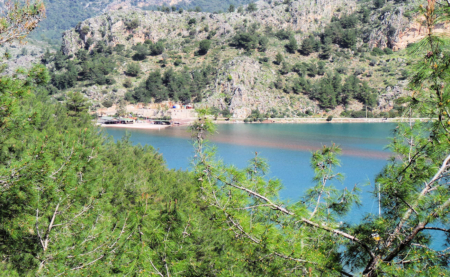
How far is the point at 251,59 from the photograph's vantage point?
61406mm

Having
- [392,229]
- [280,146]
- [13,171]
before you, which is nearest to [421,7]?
[392,229]

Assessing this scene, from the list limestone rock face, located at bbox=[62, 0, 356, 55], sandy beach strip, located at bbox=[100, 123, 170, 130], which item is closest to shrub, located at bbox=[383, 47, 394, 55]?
limestone rock face, located at bbox=[62, 0, 356, 55]

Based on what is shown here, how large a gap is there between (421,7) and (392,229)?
5.09 ft

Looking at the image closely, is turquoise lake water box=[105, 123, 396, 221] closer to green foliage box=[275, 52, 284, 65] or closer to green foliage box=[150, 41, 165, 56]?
green foliage box=[275, 52, 284, 65]

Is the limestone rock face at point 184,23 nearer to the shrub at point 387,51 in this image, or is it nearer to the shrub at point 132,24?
the shrub at point 132,24

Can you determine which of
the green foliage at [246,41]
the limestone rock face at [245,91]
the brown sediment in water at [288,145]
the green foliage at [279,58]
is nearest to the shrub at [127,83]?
the limestone rock face at [245,91]

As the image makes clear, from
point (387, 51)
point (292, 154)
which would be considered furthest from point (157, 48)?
point (292, 154)

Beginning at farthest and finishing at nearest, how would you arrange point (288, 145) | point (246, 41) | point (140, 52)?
point (246, 41) → point (140, 52) → point (288, 145)

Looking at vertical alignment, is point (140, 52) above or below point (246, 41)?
below

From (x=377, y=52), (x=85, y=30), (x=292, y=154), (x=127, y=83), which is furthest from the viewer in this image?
(x=85, y=30)

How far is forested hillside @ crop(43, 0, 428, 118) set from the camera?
190 feet

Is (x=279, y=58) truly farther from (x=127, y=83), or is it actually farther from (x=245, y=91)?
(x=127, y=83)

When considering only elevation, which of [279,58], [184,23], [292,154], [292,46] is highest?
[184,23]

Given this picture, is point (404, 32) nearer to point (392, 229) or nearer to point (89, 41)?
point (89, 41)
